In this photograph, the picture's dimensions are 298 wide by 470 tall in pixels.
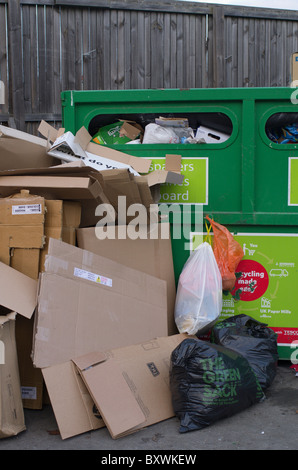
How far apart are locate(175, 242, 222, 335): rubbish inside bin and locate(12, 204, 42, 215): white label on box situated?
36.8 inches

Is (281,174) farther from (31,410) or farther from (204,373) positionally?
(31,410)

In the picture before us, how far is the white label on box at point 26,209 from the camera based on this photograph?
2.49 m

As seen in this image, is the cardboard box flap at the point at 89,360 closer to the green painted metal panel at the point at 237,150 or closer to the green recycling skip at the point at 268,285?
the green recycling skip at the point at 268,285

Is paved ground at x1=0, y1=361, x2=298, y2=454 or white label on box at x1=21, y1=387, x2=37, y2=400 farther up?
white label on box at x1=21, y1=387, x2=37, y2=400

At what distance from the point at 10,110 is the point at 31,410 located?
3156 mm

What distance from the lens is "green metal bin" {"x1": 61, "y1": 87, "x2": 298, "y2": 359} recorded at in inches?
119

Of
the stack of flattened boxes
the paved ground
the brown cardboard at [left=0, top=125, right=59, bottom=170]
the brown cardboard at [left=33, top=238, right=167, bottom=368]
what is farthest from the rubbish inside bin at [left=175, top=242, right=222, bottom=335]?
the brown cardboard at [left=0, top=125, right=59, bottom=170]

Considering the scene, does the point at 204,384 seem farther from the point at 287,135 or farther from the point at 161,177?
the point at 287,135

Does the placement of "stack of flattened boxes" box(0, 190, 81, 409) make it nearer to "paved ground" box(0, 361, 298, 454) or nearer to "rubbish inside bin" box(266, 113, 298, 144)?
"paved ground" box(0, 361, 298, 454)

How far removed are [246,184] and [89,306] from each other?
1.22 meters

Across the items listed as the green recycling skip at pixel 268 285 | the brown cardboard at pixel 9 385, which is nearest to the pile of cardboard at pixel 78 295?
the brown cardboard at pixel 9 385

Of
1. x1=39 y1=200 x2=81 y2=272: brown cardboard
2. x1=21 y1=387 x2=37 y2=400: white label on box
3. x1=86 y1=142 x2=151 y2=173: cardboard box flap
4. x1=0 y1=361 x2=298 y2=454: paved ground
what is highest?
x1=86 y1=142 x2=151 y2=173: cardboard box flap

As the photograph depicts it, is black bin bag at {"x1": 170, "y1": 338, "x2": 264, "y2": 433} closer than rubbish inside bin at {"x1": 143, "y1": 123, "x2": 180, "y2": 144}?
Yes
